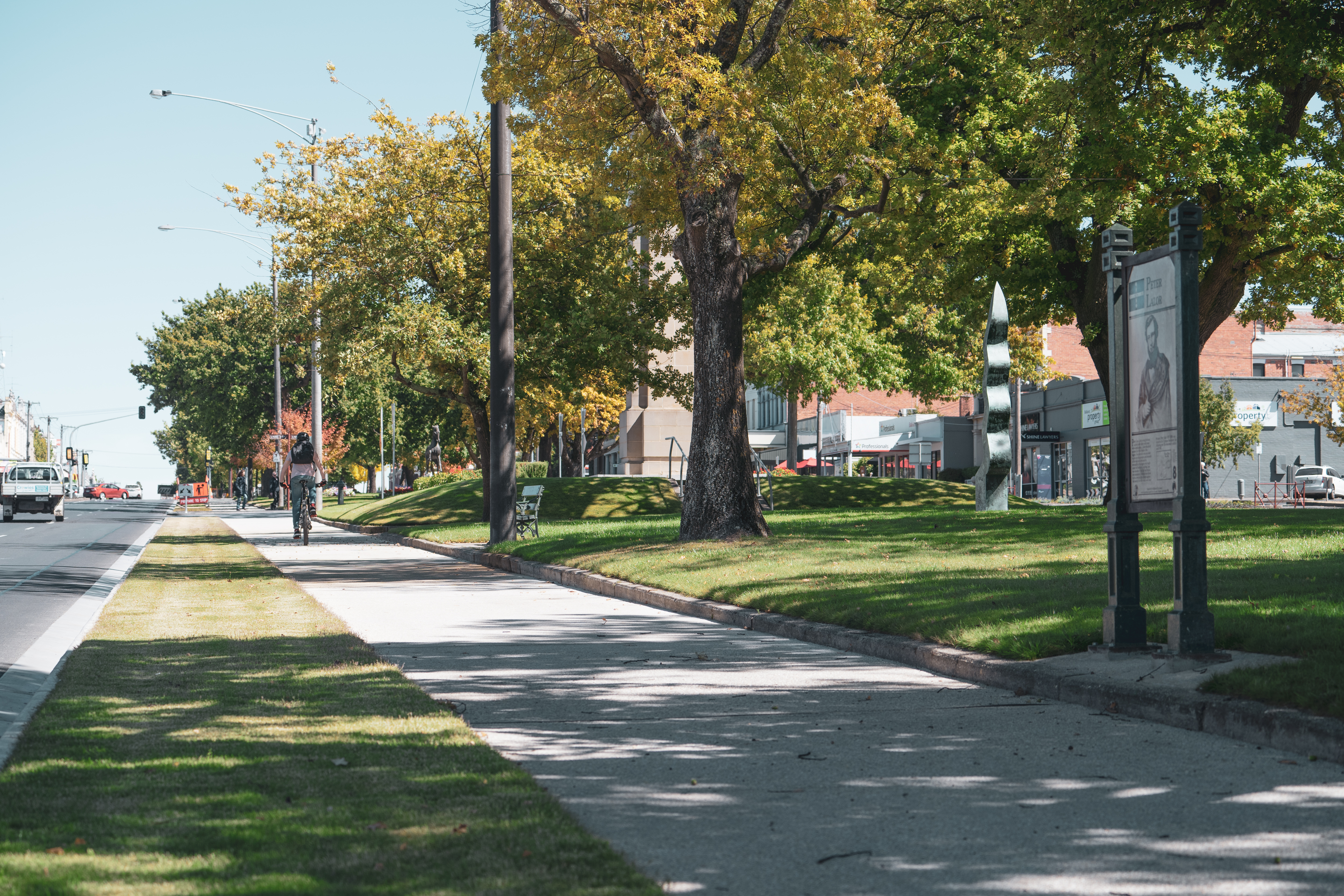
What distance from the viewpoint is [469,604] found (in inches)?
534

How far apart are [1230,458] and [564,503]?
3770cm

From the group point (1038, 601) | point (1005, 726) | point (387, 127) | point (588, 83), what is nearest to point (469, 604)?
point (1038, 601)

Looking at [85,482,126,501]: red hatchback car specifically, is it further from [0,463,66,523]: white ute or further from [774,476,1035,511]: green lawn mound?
[774,476,1035,511]: green lawn mound

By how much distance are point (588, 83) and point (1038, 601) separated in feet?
40.8

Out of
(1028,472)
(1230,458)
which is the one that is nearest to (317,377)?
(1028,472)

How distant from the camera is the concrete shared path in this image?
13.5 feet

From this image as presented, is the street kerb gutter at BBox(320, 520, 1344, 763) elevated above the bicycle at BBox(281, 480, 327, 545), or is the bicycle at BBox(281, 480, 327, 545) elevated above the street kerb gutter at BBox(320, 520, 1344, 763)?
the bicycle at BBox(281, 480, 327, 545)

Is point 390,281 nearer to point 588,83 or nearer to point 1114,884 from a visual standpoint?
point 588,83

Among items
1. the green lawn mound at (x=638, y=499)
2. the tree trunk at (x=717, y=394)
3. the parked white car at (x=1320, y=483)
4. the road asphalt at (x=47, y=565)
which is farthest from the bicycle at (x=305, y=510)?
the parked white car at (x=1320, y=483)

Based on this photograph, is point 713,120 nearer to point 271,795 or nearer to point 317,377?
point 271,795

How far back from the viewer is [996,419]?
2683 centimetres

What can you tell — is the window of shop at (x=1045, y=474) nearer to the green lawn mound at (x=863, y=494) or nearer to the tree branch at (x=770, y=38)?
the green lawn mound at (x=863, y=494)

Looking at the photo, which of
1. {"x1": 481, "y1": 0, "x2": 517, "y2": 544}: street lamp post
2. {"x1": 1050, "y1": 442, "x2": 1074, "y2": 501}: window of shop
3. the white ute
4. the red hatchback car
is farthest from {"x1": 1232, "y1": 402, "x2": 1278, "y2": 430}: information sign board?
the red hatchback car

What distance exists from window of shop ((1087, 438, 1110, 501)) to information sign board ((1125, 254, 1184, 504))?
155 ft
